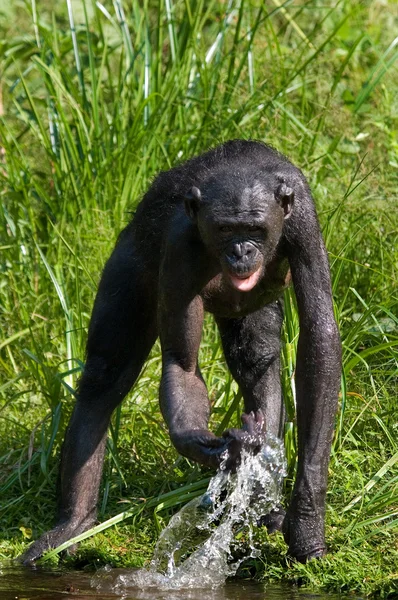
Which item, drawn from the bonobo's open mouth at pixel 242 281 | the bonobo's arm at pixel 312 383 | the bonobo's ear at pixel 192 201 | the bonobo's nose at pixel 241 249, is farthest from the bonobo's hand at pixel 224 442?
the bonobo's ear at pixel 192 201

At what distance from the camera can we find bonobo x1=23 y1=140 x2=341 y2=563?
535cm

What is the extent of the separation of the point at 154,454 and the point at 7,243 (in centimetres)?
268

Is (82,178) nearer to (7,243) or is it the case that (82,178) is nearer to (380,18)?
(7,243)

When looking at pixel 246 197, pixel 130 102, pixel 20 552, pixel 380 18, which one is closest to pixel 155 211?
pixel 246 197

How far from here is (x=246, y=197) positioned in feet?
17.5

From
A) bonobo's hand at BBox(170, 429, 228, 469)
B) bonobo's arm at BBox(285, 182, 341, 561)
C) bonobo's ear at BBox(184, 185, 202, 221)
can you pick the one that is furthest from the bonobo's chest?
bonobo's hand at BBox(170, 429, 228, 469)

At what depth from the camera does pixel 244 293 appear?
19.2ft

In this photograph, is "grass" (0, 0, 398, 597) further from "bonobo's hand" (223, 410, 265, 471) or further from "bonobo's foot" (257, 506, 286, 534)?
"bonobo's hand" (223, 410, 265, 471)

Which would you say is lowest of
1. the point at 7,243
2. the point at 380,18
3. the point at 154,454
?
the point at 154,454

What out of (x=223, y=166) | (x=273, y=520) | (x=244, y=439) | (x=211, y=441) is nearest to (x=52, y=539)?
(x=273, y=520)

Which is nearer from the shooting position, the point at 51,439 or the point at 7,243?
the point at 51,439

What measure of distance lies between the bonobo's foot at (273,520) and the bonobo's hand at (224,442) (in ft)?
3.62

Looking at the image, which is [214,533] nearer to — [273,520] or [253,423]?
[273,520]

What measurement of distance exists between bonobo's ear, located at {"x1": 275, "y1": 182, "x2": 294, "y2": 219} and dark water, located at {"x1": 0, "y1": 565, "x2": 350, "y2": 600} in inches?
70.3
